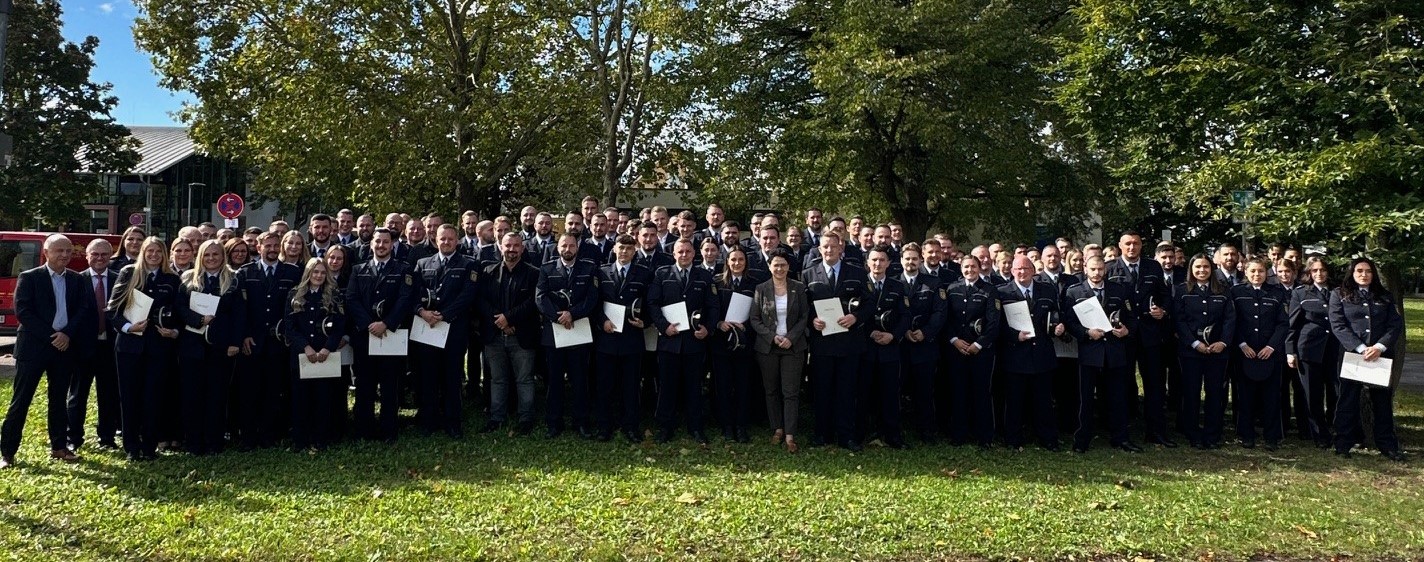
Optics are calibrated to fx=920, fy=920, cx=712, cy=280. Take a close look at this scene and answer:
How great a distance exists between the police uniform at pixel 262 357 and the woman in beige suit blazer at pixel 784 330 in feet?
12.7

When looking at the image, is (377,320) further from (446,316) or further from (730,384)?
(730,384)

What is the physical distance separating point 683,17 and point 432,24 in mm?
7667

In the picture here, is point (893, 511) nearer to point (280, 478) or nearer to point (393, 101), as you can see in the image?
point (280, 478)

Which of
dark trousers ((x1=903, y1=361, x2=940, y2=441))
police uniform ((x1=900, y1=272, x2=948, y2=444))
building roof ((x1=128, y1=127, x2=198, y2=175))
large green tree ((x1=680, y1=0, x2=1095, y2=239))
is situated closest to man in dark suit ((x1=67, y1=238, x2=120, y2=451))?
police uniform ((x1=900, y1=272, x2=948, y2=444))

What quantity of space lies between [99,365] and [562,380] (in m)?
3.71

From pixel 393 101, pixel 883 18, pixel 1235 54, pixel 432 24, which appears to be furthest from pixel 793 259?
pixel 432 24

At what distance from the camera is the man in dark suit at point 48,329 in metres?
6.71

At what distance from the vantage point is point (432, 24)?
18.4 m

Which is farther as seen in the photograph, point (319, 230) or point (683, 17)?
point (683, 17)

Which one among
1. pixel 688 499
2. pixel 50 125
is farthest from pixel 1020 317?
pixel 50 125

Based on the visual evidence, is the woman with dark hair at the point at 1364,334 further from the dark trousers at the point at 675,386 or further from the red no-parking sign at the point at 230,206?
the red no-parking sign at the point at 230,206

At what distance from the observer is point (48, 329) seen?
22.2ft

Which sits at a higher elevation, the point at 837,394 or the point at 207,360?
the point at 207,360

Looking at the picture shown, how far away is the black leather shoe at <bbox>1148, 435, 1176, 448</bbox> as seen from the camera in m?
8.42
